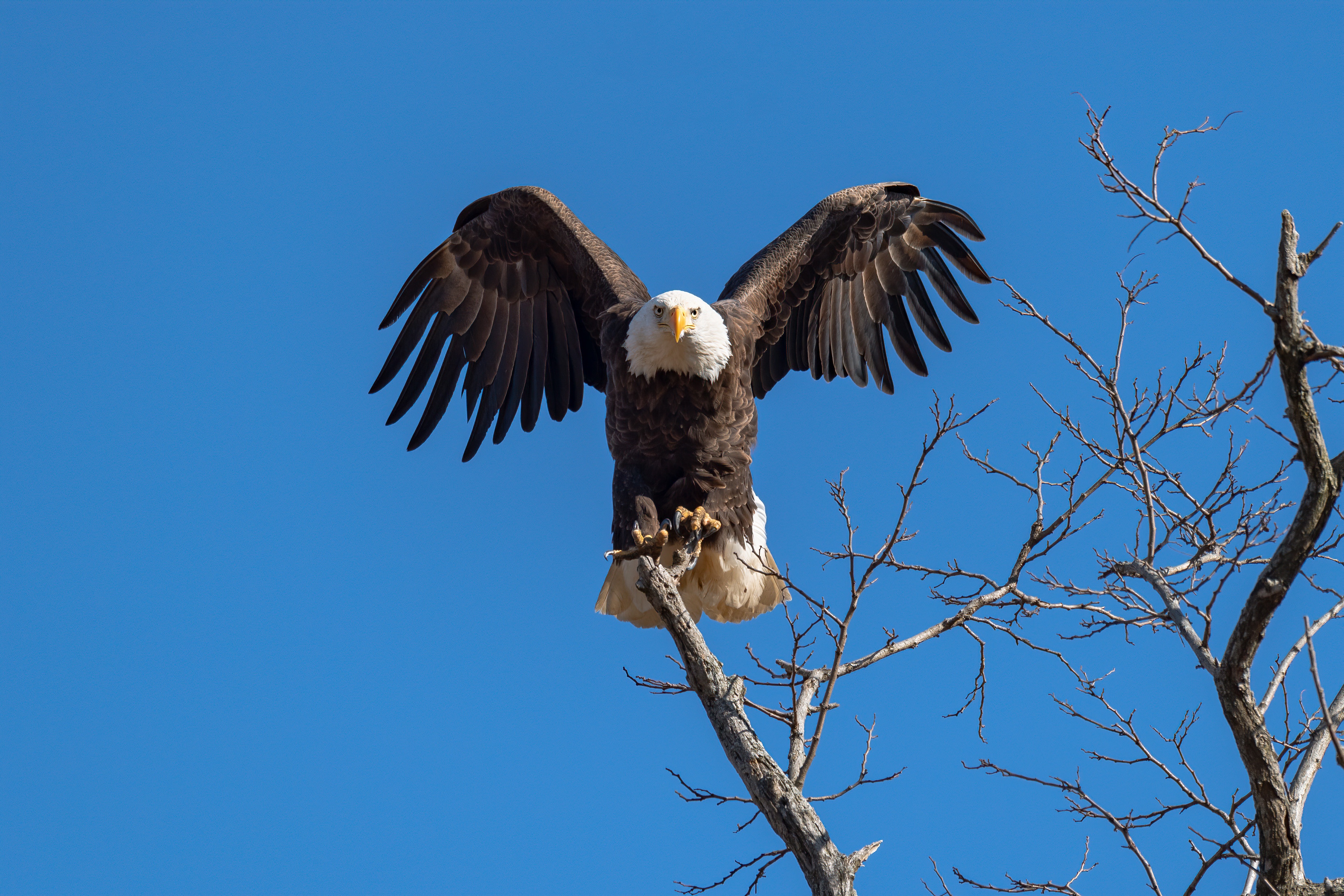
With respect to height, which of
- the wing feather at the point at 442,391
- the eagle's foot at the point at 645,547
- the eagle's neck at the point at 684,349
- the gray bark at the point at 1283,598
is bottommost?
the gray bark at the point at 1283,598

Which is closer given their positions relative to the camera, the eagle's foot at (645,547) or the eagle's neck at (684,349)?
the eagle's foot at (645,547)

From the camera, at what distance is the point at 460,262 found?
21.2 feet

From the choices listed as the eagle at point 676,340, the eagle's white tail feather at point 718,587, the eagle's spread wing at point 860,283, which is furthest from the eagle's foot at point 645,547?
the eagle's spread wing at point 860,283

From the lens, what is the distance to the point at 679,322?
532 centimetres

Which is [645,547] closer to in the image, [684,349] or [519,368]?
[684,349]

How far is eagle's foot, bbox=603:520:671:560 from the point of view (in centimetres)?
482

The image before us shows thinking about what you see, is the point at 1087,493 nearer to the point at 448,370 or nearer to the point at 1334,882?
the point at 1334,882

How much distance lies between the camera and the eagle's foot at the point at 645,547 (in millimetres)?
4820

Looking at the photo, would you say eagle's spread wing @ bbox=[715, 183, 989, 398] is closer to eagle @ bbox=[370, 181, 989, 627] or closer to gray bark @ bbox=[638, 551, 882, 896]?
eagle @ bbox=[370, 181, 989, 627]

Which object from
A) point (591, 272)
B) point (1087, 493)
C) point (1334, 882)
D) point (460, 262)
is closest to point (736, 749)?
point (1087, 493)

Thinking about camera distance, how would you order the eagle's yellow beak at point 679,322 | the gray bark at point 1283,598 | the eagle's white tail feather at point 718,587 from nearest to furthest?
the gray bark at point 1283,598, the eagle's yellow beak at point 679,322, the eagle's white tail feather at point 718,587

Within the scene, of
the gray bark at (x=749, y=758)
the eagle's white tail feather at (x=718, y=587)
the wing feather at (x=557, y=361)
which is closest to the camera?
the gray bark at (x=749, y=758)

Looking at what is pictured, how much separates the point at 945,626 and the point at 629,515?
79.5 inches

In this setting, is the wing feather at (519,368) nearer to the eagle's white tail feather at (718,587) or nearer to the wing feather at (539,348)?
the wing feather at (539,348)
